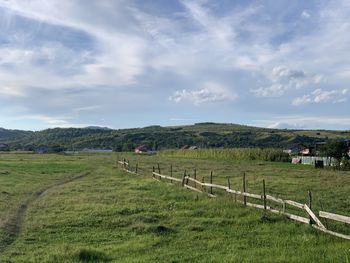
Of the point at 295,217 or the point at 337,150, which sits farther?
the point at 337,150

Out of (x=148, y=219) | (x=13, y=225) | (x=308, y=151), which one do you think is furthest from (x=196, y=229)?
(x=308, y=151)

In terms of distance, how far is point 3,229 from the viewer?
54.1 ft

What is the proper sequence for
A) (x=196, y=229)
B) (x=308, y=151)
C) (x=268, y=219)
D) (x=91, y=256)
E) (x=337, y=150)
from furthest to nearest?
(x=308, y=151)
(x=337, y=150)
(x=268, y=219)
(x=196, y=229)
(x=91, y=256)

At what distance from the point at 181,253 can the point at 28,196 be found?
1644 cm

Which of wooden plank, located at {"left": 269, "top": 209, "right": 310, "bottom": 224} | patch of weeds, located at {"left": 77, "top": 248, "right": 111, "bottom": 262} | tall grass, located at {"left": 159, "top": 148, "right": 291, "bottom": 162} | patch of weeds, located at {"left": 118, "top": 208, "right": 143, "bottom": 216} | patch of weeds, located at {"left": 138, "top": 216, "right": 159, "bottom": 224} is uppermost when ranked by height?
tall grass, located at {"left": 159, "top": 148, "right": 291, "bottom": 162}

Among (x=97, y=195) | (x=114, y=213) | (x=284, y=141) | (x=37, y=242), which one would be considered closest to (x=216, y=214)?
(x=114, y=213)

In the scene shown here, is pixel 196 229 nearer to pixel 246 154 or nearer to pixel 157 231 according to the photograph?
pixel 157 231

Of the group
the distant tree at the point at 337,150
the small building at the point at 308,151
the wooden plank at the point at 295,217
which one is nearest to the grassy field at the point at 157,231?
the wooden plank at the point at 295,217

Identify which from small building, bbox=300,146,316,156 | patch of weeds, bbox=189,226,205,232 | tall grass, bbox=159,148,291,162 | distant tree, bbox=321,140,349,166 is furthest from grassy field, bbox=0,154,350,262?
small building, bbox=300,146,316,156

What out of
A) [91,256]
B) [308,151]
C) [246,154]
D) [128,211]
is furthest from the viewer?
[308,151]

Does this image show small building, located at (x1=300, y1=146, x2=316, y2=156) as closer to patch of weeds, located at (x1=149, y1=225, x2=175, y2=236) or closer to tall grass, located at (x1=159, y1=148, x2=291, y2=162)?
tall grass, located at (x1=159, y1=148, x2=291, y2=162)

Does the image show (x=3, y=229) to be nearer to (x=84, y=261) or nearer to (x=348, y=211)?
(x=84, y=261)

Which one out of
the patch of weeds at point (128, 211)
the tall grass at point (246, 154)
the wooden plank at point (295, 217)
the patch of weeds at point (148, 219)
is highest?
the tall grass at point (246, 154)

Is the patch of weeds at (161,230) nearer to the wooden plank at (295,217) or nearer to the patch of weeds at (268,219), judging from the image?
the patch of weeds at (268,219)
